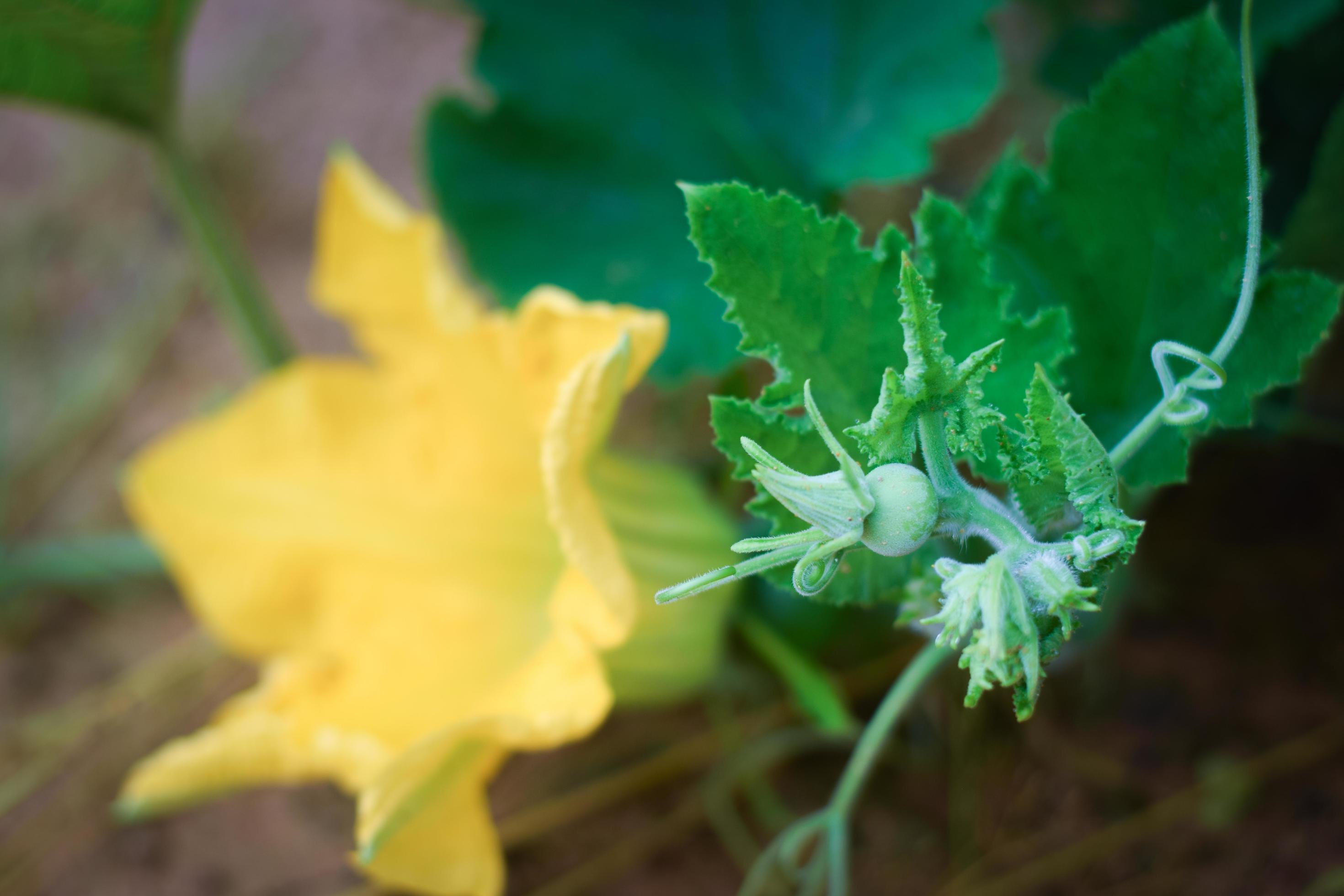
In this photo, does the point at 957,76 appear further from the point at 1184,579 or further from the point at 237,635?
the point at 237,635

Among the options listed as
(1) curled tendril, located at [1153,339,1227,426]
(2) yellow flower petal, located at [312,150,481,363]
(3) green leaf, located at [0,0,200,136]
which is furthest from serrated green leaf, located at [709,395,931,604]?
(3) green leaf, located at [0,0,200,136]

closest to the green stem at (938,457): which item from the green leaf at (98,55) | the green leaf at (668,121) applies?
the green leaf at (668,121)

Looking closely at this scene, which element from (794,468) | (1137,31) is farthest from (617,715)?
(1137,31)

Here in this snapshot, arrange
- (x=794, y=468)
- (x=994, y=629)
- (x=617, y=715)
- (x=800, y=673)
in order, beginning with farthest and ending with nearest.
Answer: (x=617, y=715), (x=800, y=673), (x=794, y=468), (x=994, y=629)

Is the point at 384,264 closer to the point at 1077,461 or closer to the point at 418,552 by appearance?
the point at 418,552

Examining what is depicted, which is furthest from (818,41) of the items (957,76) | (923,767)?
(923,767)

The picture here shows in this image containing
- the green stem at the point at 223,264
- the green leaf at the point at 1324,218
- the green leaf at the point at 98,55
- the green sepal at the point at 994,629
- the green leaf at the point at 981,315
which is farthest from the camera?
the green stem at the point at 223,264

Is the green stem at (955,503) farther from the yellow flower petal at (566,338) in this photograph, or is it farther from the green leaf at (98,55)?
the green leaf at (98,55)
